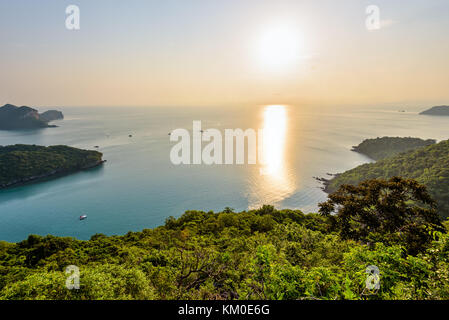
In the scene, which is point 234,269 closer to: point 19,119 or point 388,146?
point 388,146

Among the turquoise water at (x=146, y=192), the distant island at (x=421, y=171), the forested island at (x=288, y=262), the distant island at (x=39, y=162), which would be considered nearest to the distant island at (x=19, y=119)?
the distant island at (x=39, y=162)

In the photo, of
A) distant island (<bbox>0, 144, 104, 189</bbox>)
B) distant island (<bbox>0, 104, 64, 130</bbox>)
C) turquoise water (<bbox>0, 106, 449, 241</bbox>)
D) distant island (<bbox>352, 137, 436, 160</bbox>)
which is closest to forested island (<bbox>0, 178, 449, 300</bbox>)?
turquoise water (<bbox>0, 106, 449, 241</bbox>)

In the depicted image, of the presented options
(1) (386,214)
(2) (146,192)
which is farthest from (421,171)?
(2) (146,192)

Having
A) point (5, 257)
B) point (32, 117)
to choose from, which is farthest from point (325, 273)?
point (32, 117)

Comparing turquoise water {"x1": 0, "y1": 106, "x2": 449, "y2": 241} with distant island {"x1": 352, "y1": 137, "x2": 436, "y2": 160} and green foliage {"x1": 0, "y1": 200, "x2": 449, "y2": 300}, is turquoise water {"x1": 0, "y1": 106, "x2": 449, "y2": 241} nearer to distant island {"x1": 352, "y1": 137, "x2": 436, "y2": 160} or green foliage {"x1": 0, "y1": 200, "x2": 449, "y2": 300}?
distant island {"x1": 352, "y1": 137, "x2": 436, "y2": 160}
